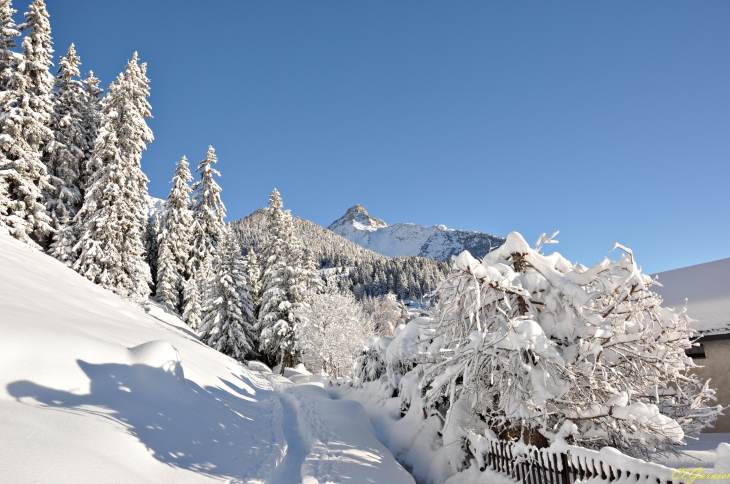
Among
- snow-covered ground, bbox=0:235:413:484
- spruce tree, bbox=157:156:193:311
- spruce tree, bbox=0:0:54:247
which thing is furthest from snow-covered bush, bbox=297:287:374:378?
spruce tree, bbox=0:0:54:247

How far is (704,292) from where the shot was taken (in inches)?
509

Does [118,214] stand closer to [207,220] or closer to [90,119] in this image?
[90,119]

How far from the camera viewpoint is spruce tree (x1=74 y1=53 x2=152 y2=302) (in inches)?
894

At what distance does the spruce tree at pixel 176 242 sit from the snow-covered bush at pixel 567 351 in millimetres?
33388

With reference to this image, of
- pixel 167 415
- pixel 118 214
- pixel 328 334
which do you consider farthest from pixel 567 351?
pixel 118 214

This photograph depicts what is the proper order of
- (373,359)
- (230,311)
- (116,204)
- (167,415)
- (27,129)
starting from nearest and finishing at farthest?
(167,415), (373,359), (27,129), (116,204), (230,311)

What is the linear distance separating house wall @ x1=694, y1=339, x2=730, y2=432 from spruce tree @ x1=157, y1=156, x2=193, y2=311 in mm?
35917

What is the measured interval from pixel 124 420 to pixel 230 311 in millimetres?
28876

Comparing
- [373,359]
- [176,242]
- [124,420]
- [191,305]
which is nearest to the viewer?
[124,420]

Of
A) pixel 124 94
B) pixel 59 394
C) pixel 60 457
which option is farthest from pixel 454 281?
pixel 124 94

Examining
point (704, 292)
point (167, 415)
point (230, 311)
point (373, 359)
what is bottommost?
point (167, 415)

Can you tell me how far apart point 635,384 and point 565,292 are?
7.43ft

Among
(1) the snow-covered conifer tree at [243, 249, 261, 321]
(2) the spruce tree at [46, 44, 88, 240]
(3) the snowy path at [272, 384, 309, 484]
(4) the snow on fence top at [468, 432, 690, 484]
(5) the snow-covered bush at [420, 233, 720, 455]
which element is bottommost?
(3) the snowy path at [272, 384, 309, 484]

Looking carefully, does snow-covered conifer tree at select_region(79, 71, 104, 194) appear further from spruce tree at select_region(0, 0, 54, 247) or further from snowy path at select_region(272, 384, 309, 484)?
snowy path at select_region(272, 384, 309, 484)
